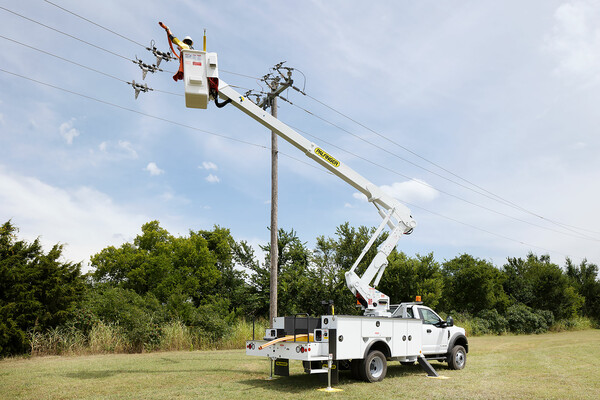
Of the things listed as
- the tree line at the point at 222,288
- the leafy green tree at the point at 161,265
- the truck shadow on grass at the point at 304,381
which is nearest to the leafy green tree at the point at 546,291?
the tree line at the point at 222,288

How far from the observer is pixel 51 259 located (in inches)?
645

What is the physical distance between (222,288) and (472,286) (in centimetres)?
1783

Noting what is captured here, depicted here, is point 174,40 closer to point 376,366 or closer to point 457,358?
point 376,366

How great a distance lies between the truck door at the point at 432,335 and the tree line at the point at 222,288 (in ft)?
30.7

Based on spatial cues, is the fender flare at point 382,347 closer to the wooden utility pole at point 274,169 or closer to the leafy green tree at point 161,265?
the wooden utility pole at point 274,169

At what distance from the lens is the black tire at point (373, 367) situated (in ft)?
33.4

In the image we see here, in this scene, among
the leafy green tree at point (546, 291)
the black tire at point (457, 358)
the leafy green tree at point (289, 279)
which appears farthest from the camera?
the leafy green tree at point (546, 291)

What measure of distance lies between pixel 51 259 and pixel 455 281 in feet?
88.8

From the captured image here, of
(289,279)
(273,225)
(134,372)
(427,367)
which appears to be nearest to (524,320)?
(289,279)

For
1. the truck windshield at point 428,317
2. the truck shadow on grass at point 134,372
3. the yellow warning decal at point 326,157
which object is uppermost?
the yellow warning decal at point 326,157

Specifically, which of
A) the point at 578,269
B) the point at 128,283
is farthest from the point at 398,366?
the point at 578,269

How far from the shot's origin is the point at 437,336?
12.7 metres

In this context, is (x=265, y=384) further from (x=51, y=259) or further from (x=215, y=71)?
(x=51, y=259)

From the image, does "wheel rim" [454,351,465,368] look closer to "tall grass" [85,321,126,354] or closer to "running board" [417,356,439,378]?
"running board" [417,356,439,378]
